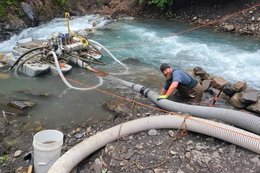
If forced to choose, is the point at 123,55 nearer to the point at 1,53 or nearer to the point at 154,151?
the point at 1,53

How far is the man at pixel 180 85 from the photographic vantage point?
8586 mm

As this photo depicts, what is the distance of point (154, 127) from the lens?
741 centimetres

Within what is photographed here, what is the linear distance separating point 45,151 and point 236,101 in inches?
202

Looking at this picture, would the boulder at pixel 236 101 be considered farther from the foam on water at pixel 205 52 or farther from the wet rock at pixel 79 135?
the wet rock at pixel 79 135

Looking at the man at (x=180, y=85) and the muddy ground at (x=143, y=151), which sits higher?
the man at (x=180, y=85)

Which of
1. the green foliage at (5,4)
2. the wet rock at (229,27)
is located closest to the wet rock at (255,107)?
the wet rock at (229,27)

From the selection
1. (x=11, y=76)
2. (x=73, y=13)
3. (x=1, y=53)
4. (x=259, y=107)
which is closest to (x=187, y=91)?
(x=259, y=107)

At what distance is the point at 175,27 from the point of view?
18203mm

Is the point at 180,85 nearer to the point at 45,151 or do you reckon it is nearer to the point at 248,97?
the point at 248,97

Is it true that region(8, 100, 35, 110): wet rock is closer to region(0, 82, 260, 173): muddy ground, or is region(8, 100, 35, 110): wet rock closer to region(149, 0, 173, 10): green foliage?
region(0, 82, 260, 173): muddy ground

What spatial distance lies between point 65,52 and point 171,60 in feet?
12.8

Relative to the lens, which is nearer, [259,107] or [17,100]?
[259,107]

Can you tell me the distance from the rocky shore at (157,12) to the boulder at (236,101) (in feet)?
26.3

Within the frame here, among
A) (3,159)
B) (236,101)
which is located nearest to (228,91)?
(236,101)
